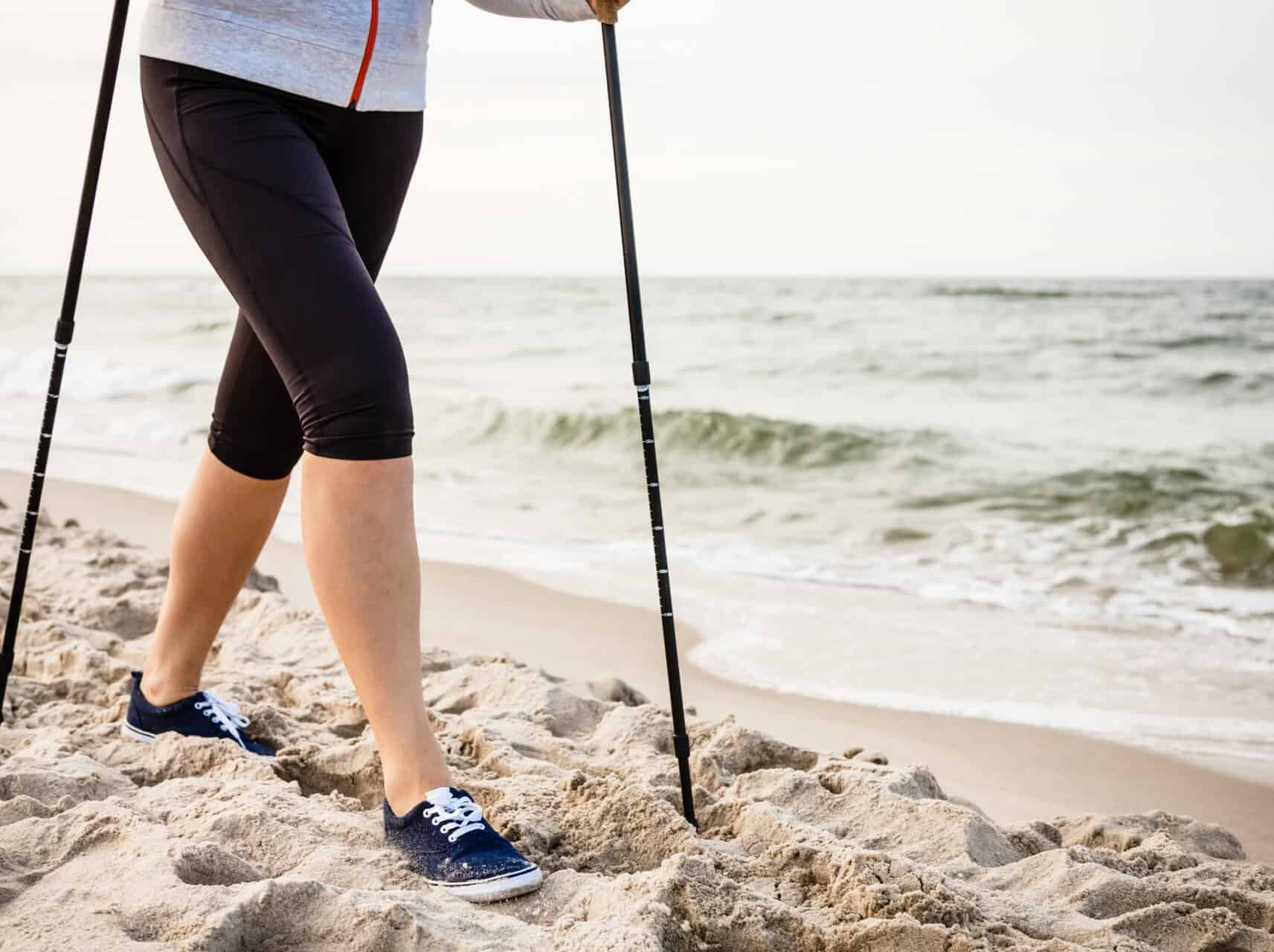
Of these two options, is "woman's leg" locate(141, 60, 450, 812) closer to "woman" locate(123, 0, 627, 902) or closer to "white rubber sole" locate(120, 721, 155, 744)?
"woman" locate(123, 0, 627, 902)

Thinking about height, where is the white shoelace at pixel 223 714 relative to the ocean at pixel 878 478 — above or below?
above

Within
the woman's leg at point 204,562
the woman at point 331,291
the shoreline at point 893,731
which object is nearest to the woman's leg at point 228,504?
the woman's leg at point 204,562

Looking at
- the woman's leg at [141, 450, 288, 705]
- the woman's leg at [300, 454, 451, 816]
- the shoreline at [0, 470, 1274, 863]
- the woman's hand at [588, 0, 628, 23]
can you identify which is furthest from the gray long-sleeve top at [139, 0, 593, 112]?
the shoreline at [0, 470, 1274, 863]

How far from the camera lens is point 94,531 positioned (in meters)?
4.49

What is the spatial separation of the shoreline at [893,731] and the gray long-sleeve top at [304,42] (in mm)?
1935

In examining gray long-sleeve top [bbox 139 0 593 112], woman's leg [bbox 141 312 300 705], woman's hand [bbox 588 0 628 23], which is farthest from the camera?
woman's leg [bbox 141 312 300 705]

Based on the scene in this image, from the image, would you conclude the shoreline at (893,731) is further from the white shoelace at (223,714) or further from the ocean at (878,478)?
the white shoelace at (223,714)

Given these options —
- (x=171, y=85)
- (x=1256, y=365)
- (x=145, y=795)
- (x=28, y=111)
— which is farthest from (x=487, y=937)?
(x=28, y=111)

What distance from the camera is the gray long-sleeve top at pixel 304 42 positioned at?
70.4 inches

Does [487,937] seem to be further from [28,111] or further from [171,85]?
[28,111]

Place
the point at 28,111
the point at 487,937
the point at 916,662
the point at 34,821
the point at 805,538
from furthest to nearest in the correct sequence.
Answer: the point at 28,111, the point at 805,538, the point at 916,662, the point at 34,821, the point at 487,937

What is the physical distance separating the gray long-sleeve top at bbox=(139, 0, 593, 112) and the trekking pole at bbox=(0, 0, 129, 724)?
301mm

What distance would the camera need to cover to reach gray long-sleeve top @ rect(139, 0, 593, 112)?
179cm

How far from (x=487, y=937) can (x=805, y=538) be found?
5026 mm
